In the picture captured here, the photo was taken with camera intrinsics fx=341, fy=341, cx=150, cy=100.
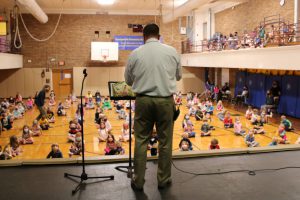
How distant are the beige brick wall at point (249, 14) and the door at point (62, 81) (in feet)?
34.8

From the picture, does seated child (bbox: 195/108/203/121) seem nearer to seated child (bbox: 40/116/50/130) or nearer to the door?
seated child (bbox: 40/116/50/130)

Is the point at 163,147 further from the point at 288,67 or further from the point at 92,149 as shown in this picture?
the point at 288,67

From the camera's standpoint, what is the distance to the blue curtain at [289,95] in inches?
561

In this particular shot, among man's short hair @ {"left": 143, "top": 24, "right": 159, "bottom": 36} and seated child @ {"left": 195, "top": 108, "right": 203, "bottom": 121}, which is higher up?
man's short hair @ {"left": 143, "top": 24, "right": 159, "bottom": 36}

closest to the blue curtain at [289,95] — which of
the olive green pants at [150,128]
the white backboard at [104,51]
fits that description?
the white backboard at [104,51]

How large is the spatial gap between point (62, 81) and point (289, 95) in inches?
601

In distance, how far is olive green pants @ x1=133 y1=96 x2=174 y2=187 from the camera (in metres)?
3.44

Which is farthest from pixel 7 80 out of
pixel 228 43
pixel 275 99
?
pixel 275 99

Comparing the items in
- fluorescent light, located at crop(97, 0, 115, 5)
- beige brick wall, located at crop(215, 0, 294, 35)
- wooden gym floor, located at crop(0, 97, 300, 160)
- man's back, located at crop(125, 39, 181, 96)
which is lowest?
wooden gym floor, located at crop(0, 97, 300, 160)

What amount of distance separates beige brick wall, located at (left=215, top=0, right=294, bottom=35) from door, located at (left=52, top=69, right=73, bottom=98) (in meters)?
10.6

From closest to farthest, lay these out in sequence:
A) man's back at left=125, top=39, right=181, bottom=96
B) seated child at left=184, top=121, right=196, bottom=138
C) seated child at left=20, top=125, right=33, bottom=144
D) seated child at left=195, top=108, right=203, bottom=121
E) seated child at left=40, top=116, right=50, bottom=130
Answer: man's back at left=125, top=39, right=181, bottom=96 → seated child at left=20, top=125, right=33, bottom=144 → seated child at left=184, top=121, right=196, bottom=138 → seated child at left=40, top=116, right=50, bottom=130 → seated child at left=195, top=108, right=203, bottom=121

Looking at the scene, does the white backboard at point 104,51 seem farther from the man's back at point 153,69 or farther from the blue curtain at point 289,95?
the man's back at point 153,69

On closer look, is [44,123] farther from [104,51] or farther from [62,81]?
[62,81]

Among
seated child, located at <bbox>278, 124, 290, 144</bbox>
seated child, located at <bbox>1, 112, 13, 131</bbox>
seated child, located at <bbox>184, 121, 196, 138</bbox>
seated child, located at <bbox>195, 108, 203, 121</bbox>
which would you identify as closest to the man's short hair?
seated child, located at <bbox>278, 124, 290, 144</bbox>
